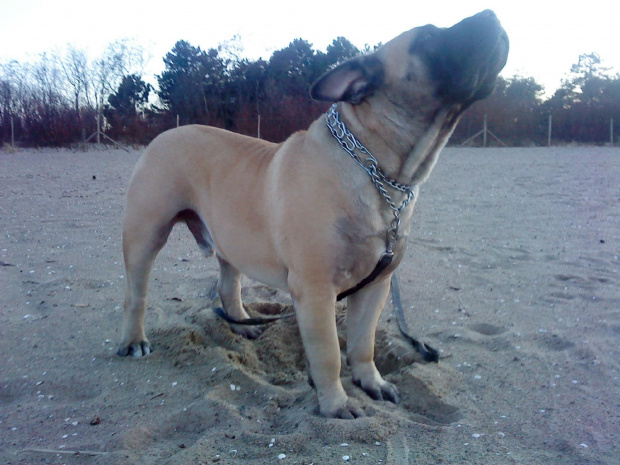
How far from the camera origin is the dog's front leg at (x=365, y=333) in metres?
2.87

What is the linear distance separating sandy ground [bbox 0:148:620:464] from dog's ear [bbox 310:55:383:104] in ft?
4.69

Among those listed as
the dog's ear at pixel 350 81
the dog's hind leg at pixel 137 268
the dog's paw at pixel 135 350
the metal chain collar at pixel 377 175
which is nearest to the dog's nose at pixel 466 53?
the dog's ear at pixel 350 81

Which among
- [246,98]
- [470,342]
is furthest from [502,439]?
[246,98]

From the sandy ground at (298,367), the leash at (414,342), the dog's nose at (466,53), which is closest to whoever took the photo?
the sandy ground at (298,367)

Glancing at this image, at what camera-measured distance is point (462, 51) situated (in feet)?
7.97

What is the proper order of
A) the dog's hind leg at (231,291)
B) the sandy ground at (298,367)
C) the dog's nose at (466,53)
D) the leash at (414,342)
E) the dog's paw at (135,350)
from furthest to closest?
the dog's hind leg at (231,291), the dog's paw at (135,350), the leash at (414,342), the dog's nose at (466,53), the sandy ground at (298,367)

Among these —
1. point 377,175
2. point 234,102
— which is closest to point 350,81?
point 377,175

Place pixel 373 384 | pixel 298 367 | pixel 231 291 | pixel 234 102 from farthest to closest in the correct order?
1. pixel 234 102
2. pixel 231 291
3. pixel 298 367
4. pixel 373 384

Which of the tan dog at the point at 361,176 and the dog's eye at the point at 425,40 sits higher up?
the dog's eye at the point at 425,40

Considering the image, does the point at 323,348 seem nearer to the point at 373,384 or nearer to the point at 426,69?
the point at 373,384

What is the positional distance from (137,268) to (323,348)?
142 cm

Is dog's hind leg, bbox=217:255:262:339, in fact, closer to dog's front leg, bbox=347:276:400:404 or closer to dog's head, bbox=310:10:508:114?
dog's front leg, bbox=347:276:400:404

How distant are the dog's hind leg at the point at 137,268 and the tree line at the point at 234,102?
2228 centimetres

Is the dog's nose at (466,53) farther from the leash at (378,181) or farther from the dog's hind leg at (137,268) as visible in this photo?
the dog's hind leg at (137,268)
